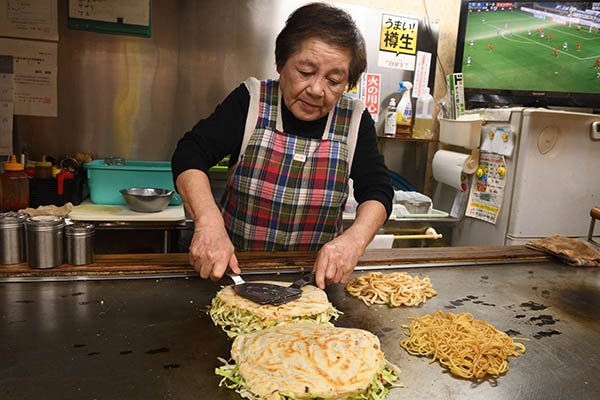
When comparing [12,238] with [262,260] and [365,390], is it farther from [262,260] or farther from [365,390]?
[365,390]

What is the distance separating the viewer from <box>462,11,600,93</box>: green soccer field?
3.83 meters

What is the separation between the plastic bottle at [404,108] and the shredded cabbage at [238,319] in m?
3.05

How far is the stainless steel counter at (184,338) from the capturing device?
116 cm

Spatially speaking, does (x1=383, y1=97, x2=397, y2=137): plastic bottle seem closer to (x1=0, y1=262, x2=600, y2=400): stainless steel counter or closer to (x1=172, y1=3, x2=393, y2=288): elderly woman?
(x1=172, y1=3, x2=393, y2=288): elderly woman

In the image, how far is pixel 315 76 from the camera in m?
1.97

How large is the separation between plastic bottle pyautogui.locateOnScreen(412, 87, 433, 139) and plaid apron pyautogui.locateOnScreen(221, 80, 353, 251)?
229 centimetres

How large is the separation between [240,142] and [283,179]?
0.27m

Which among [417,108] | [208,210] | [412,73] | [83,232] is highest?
[412,73]

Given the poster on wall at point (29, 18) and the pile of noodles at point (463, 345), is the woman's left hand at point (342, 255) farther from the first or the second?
the poster on wall at point (29, 18)

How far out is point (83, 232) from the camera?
1773 millimetres

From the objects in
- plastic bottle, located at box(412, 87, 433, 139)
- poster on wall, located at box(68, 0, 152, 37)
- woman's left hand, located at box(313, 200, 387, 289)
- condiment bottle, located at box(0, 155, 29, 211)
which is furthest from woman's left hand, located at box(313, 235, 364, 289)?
plastic bottle, located at box(412, 87, 433, 139)

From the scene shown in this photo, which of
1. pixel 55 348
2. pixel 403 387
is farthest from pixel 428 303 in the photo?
pixel 55 348

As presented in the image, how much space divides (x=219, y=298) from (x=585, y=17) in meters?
3.76

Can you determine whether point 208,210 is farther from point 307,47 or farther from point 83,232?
point 307,47
